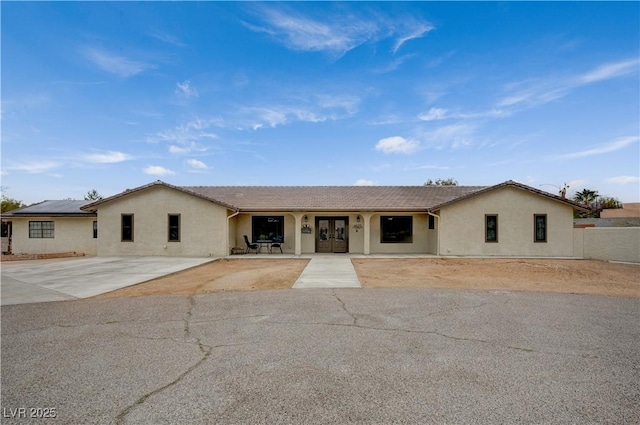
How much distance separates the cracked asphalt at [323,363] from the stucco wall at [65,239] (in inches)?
598

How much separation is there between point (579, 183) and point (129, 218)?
5075 cm

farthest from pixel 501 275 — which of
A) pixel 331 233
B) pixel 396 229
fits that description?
pixel 331 233

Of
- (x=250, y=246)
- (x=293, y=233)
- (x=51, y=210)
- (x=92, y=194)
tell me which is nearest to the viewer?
(x=250, y=246)

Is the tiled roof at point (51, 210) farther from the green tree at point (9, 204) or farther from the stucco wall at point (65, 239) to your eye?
the green tree at point (9, 204)

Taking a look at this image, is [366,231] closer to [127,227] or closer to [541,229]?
[541,229]

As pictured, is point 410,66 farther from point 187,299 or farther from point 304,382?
point 304,382

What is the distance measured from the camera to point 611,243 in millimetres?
15258

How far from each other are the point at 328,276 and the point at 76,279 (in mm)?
7646

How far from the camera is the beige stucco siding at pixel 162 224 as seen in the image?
1647cm

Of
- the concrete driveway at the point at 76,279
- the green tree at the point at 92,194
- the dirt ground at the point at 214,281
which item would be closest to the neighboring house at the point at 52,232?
the concrete driveway at the point at 76,279

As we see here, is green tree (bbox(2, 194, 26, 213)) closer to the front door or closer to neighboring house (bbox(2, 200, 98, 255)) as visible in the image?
neighboring house (bbox(2, 200, 98, 255))

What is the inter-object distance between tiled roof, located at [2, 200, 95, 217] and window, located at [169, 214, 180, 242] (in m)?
6.65

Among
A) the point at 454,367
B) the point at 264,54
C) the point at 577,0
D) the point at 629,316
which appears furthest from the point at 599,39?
the point at 454,367

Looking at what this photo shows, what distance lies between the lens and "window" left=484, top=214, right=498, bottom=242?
649 inches
